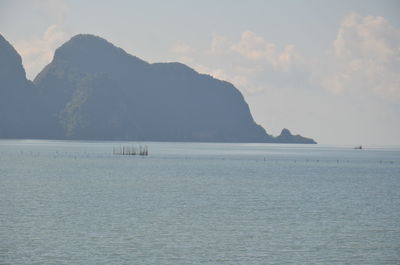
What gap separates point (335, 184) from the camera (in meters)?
102

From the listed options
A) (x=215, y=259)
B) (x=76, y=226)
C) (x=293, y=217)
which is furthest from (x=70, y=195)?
(x=215, y=259)

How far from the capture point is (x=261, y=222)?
55.1m

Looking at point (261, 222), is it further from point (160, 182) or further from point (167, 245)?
point (160, 182)

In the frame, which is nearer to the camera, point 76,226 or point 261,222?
point 76,226

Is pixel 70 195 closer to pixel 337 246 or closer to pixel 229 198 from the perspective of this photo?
pixel 229 198

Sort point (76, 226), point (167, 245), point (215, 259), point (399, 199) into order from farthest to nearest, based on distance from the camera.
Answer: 1. point (399, 199)
2. point (76, 226)
3. point (167, 245)
4. point (215, 259)

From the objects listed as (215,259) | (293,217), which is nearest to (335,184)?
(293,217)

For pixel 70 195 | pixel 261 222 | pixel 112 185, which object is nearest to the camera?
pixel 261 222

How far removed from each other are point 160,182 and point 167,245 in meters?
53.1

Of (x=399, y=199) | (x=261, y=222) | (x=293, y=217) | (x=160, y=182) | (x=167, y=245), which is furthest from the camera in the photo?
(x=160, y=182)

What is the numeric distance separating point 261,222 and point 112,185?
39.1m

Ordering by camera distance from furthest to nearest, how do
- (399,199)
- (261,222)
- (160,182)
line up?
(160,182), (399,199), (261,222)

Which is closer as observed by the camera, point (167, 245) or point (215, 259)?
point (215, 259)

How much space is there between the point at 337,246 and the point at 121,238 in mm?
15995
